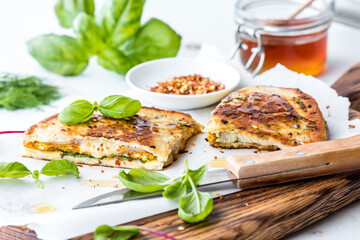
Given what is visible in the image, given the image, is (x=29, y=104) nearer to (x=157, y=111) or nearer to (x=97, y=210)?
(x=157, y=111)

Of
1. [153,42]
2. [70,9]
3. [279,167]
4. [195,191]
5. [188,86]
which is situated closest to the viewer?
[195,191]

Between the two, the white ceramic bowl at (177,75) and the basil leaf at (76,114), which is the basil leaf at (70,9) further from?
the basil leaf at (76,114)

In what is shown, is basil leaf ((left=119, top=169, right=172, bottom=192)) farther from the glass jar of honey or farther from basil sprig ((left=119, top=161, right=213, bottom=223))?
the glass jar of honey

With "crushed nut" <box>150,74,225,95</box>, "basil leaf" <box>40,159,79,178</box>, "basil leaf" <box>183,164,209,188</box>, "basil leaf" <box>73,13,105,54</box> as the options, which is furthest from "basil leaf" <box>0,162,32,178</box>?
"basil leaf" <box>73,13,105,54</box>

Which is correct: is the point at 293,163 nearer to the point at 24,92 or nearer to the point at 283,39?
the point at 283,39

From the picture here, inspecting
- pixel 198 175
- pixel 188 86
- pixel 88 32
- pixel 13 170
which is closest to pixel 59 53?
pixel 88 32
